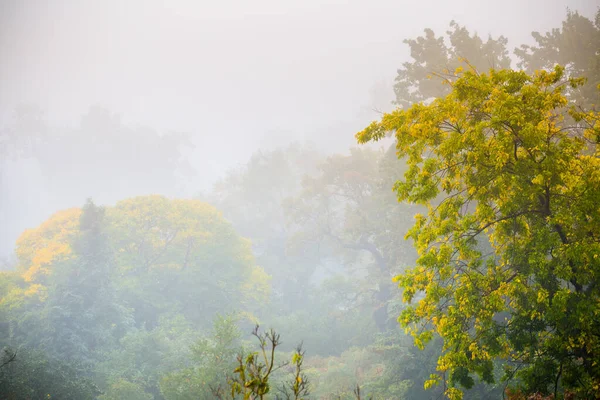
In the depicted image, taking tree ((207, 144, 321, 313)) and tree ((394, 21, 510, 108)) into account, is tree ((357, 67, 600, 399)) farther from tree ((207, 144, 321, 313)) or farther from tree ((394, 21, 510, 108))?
tree ((207, 144, 321, 313))

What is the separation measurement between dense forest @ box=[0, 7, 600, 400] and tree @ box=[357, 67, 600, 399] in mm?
43

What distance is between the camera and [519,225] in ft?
23.2

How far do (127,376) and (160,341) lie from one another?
12.3 feet

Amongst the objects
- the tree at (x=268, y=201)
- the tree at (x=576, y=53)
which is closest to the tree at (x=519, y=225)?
the tree at (x=576, y=53)

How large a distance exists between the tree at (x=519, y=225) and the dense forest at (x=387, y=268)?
4 centimetres

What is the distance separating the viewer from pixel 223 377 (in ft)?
42.0

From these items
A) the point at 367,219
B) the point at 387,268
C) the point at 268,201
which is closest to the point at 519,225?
the point at 387,268

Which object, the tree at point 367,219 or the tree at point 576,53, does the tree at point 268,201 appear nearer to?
the tree at point 367,219

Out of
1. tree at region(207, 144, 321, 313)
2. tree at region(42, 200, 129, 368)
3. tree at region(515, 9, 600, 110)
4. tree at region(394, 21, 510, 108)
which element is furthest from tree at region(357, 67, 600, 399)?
tree at region(207, 144, 321, 313)

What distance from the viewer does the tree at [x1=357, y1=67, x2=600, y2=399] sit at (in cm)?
536

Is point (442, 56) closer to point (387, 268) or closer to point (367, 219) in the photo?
point (367, 219)

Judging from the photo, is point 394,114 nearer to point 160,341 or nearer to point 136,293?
point 160,341

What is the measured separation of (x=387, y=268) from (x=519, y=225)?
77.3 feet

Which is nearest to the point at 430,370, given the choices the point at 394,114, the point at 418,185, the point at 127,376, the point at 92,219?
the point at 418,185
